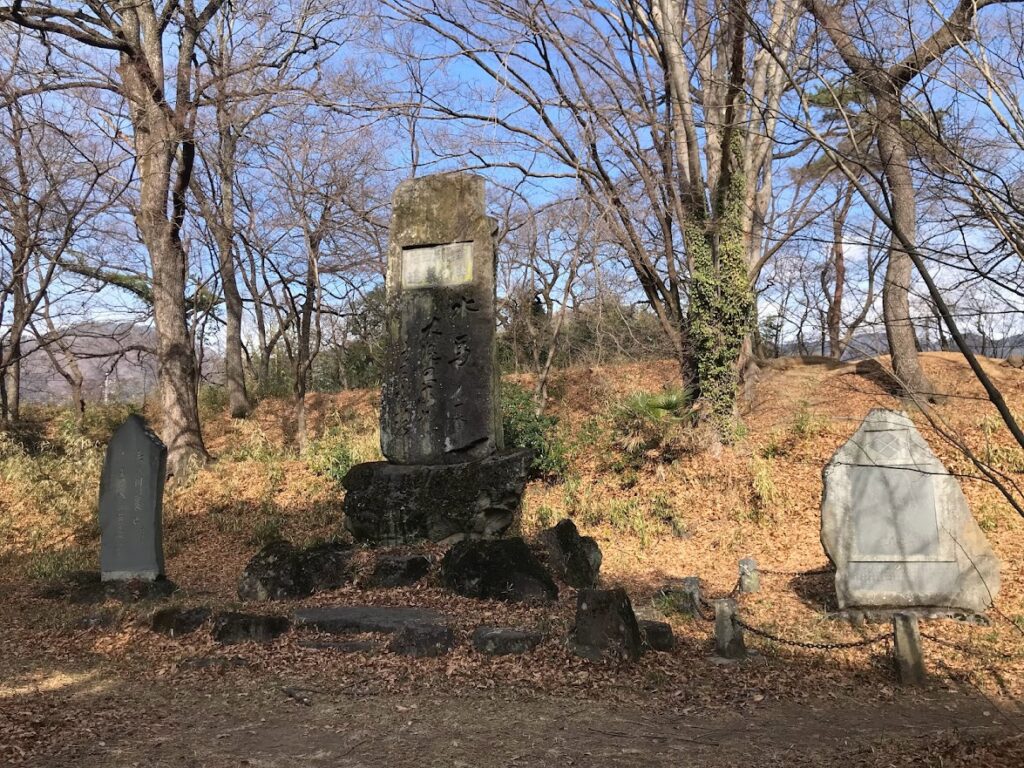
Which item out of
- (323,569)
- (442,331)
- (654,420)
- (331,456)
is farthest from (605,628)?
(331,456)

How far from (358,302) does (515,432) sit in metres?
12.4

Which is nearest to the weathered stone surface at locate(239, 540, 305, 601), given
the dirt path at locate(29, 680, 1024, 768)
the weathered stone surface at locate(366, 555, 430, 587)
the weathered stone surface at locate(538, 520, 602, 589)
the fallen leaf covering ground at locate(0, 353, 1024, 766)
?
the fallen leaf covering ground at locate(0, 353, 1024, 766)

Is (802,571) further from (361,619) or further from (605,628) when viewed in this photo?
(361,619)

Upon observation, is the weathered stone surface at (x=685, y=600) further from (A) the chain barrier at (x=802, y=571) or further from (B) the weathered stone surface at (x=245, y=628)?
(B) the weathered stone surface at (x=245, y=628)

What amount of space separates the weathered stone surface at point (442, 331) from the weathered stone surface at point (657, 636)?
3122mm

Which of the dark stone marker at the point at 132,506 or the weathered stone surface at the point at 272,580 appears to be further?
the dark stone marker at the point at 132,506

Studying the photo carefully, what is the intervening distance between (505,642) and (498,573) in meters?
1.42

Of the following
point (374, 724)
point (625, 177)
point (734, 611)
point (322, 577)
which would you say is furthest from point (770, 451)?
point (374, 724)

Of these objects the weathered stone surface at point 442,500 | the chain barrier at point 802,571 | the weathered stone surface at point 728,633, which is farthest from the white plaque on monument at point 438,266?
the chain barrier at point 802,571

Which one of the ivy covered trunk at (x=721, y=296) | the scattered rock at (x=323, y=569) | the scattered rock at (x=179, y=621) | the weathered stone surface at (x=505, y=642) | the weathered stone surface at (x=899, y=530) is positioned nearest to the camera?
the weathered stone surface at (x=505, y=642)

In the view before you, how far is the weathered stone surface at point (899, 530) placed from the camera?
654cm

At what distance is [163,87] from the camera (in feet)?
45.7

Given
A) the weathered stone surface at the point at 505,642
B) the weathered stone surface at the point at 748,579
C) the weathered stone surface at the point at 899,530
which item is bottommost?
the weathered stone surface at the point at 748,579

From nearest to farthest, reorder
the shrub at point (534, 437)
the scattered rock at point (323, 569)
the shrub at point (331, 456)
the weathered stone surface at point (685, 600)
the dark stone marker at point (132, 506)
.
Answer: the weathered stone surface at point (685, 600)
the scattered rock at point (323, 569)
the dark stone marker at point (132, 506)
the shrub at point (534, 437)
the shrub at point (331, 456)
